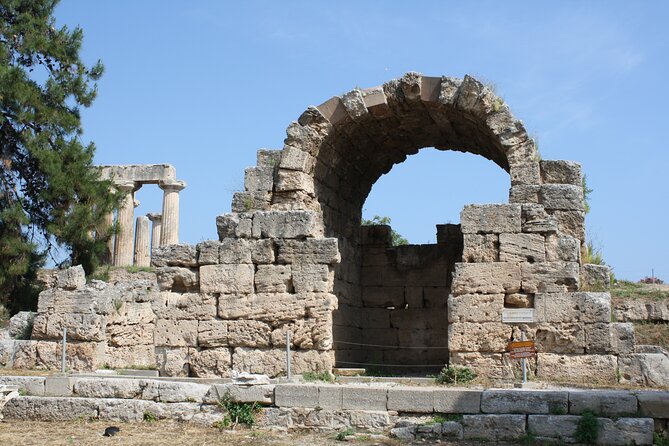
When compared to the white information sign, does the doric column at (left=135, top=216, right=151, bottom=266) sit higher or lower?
higher

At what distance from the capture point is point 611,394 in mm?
8953

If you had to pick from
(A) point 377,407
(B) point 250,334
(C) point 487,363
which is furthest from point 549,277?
(B) point 250,334

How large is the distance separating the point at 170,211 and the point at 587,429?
26.2 m

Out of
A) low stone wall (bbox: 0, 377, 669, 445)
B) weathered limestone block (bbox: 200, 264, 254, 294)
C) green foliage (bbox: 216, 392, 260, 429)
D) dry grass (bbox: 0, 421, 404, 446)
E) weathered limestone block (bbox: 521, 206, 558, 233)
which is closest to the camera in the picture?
low stone wall (bbox: 0, 377, 669, 445)

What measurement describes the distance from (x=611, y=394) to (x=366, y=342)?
6.92 metres

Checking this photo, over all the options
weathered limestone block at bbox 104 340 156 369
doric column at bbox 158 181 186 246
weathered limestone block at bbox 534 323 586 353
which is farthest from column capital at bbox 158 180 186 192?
weathered limestone block at bbox 534 323 586 353

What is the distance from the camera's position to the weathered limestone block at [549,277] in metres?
11.3

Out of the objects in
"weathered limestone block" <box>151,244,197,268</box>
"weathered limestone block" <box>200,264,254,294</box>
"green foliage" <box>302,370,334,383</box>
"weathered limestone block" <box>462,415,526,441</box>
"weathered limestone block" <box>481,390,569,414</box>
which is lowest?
"weathered limestone block" <box>462,415,526,441</box>

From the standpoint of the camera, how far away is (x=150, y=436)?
9.65 m

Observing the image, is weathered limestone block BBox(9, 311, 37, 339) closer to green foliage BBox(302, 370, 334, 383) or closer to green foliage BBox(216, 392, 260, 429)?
green foliage BBox(302, 370, 334, 383)

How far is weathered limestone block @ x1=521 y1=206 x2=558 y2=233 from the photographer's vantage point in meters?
11.5

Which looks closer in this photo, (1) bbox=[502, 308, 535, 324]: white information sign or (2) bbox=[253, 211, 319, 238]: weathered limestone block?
(1) bbox=[502, 308, 535, 324]: white information sign

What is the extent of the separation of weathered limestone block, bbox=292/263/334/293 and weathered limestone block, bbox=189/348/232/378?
1453 mm

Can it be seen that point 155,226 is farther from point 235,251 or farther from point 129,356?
point 235,251
